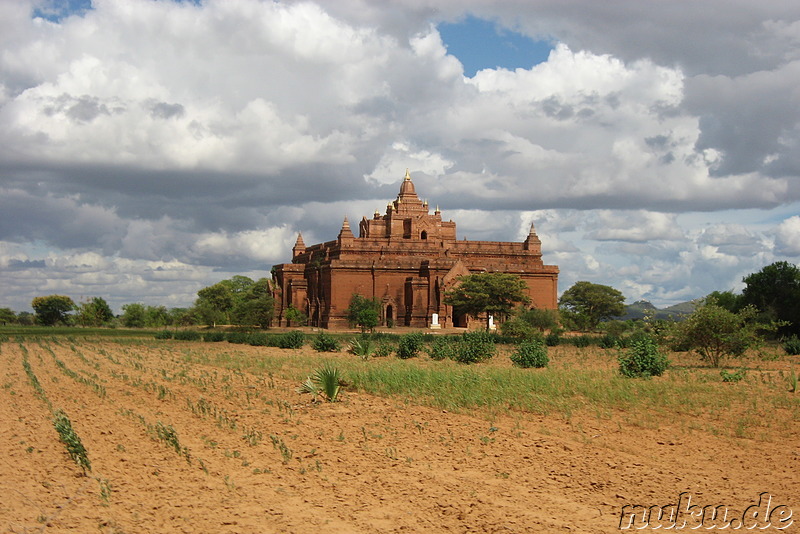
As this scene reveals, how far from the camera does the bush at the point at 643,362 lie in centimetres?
2062

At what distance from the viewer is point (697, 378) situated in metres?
20.2

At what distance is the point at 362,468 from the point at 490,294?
41.0m

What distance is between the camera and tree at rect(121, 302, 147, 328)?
88169 mm

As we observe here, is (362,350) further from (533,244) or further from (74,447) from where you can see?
(533,244)

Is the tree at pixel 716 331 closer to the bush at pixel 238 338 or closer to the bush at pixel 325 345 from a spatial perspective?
the bush at pixel 325 345

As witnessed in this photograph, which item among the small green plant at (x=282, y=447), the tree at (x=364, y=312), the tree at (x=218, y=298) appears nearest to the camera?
the small green plant at (x=282, y=447)

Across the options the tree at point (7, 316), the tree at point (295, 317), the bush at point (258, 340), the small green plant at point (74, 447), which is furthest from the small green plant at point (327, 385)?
the tree at point (7, 316)

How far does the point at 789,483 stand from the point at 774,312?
41.3m

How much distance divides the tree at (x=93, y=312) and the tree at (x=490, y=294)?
4888 cm

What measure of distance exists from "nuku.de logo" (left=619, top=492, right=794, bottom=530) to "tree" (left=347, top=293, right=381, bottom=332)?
42.5 m

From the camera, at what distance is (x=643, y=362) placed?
20812mm

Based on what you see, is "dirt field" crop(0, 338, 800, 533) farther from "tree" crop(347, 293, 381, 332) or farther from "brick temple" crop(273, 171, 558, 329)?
"brick temple" crop(273, 171, 558, 329)

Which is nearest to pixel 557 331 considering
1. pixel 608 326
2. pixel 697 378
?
pixel 608 326

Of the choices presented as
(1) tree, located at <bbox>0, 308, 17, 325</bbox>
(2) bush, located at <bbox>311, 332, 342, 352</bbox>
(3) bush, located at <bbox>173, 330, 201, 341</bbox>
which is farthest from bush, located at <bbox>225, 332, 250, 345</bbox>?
(1) tree, located at <bbox>0, 308, 17, 325</bbox>
